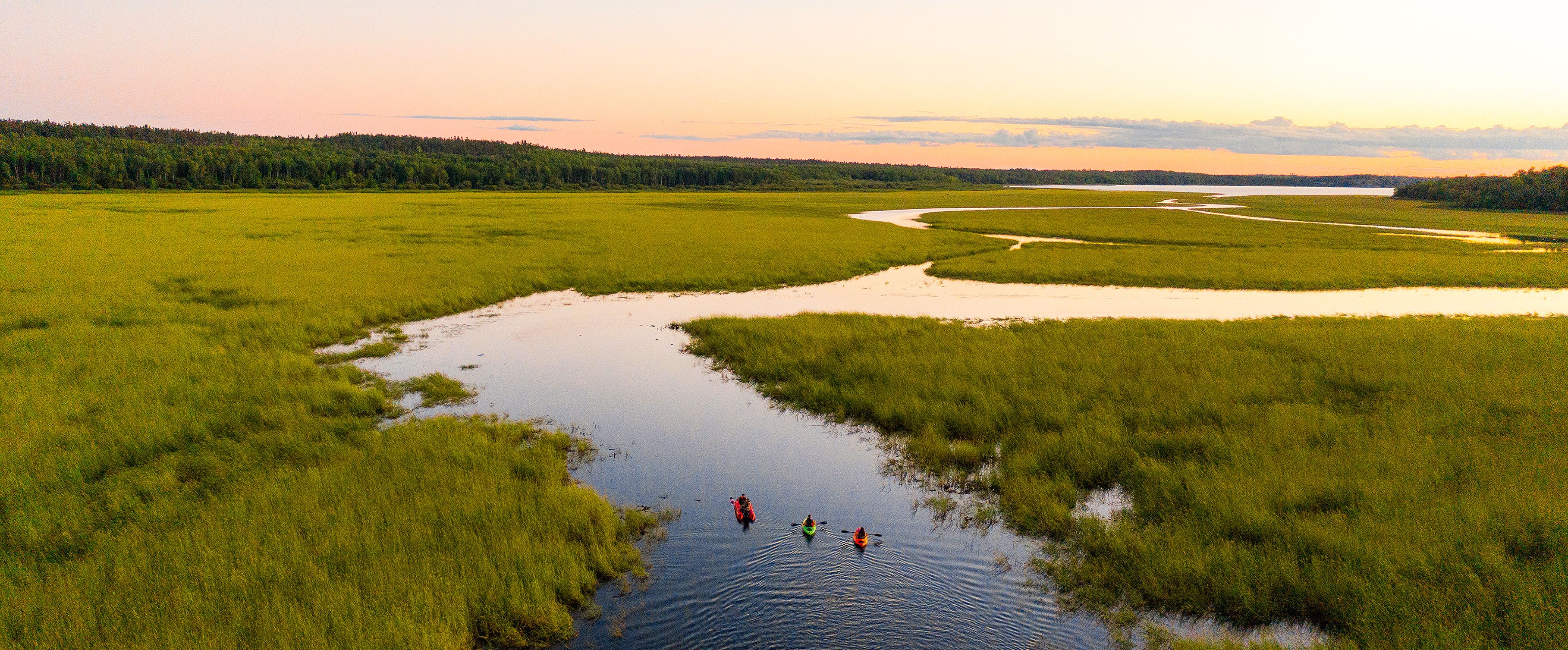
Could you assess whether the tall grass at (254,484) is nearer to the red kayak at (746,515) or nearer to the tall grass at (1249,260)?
the red kayak at (746,515)

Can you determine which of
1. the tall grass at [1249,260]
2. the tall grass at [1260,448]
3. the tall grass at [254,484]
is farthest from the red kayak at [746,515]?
the tall grass at [1249,260]

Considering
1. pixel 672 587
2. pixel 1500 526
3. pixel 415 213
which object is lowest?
pixel 672 587

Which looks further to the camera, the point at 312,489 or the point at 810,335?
the point at 810,335

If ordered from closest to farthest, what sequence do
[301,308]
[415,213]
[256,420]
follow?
1. [256,420]
2. [301,308]
3. [415,213]

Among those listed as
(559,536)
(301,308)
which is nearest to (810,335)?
(559,536)

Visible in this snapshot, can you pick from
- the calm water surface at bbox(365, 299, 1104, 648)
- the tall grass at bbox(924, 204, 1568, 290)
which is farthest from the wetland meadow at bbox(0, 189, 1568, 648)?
the tall grass at bbox(924, 204, 1568, 290)

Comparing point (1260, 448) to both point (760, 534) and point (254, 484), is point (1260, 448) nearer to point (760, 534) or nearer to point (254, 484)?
point (760, 534)

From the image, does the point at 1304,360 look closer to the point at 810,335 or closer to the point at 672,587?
the point at 810,335
